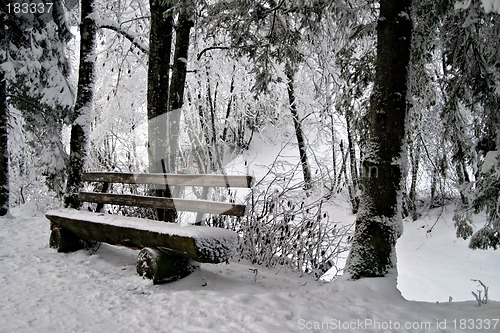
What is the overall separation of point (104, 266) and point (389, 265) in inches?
139

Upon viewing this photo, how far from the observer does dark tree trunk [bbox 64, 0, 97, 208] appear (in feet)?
23.1

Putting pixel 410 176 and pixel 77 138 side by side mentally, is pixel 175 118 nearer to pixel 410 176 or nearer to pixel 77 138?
pixel 77 138

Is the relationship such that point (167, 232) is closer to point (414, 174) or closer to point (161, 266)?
point (161, 266)

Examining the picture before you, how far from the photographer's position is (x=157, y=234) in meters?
3.98

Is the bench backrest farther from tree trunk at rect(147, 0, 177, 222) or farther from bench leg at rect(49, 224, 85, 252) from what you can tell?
tree trunk at rect(147, 0, 177, 222)

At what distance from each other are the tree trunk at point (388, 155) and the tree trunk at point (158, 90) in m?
3.52

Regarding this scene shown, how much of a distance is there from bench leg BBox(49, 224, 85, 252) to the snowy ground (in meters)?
0.14

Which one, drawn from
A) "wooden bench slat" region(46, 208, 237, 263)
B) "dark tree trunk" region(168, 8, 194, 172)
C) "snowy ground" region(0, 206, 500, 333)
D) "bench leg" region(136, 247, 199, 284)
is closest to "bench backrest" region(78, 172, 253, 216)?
"wooden bench slat" region(46, 208, 237, 263)

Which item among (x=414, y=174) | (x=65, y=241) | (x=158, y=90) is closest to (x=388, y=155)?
(x=158, y=90)

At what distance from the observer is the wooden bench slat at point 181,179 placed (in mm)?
3977

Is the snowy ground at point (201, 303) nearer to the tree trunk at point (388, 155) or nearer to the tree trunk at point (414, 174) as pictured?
the tree trunk at point (388, 155)

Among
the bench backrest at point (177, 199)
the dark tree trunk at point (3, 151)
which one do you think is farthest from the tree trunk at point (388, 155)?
the dark tree trunk at point (3, 151)

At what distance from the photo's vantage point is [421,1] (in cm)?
457

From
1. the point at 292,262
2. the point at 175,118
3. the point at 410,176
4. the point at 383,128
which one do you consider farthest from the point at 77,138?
the point at 410,176
